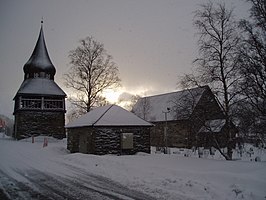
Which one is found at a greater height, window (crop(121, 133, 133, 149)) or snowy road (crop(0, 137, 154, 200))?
window (crop(121, 133, 133, 149))

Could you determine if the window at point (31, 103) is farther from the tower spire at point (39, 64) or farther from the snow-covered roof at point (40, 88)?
the tower spire at point (39, 64)

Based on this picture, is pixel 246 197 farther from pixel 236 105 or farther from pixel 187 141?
pixel 187 141

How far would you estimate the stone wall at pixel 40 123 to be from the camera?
41.1 meters

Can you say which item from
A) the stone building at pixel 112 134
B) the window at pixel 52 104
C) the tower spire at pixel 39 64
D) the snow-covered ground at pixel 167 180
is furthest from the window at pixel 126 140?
the tower spire at pixel 39 64

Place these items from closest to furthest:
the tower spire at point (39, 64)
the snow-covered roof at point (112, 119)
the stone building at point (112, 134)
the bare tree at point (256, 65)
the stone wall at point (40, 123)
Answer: the bare tree at point (256, 65), the stone building at point (112, 134), the snow-covered roof at point (112, 119), the stone wall at point (40, 123), the tower spire at point (39, 64)

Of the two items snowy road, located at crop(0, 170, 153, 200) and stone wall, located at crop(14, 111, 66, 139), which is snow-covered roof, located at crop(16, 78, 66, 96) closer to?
stone wall, located at crop(14, 111, 66, 139)

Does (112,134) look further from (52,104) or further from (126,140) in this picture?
(52,104)

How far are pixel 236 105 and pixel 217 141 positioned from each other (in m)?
3.29

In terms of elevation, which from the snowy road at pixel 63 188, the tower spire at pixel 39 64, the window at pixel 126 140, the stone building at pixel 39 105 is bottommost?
the snowy road at pixel 63 188

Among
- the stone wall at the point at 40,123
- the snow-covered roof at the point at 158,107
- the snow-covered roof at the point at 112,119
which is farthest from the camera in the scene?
the snow-covered roof at the point at 158,107

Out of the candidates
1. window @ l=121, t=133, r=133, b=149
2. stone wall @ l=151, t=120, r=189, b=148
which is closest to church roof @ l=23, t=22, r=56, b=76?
stone wall @ l=151, t=120, r=189, b=148

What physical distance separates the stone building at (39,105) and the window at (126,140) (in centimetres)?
2286

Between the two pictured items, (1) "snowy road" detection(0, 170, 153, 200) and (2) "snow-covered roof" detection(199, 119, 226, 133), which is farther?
(2) "snow-covered roof" detection(199, 119, 226, 133)

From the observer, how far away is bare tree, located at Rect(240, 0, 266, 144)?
16766mm
